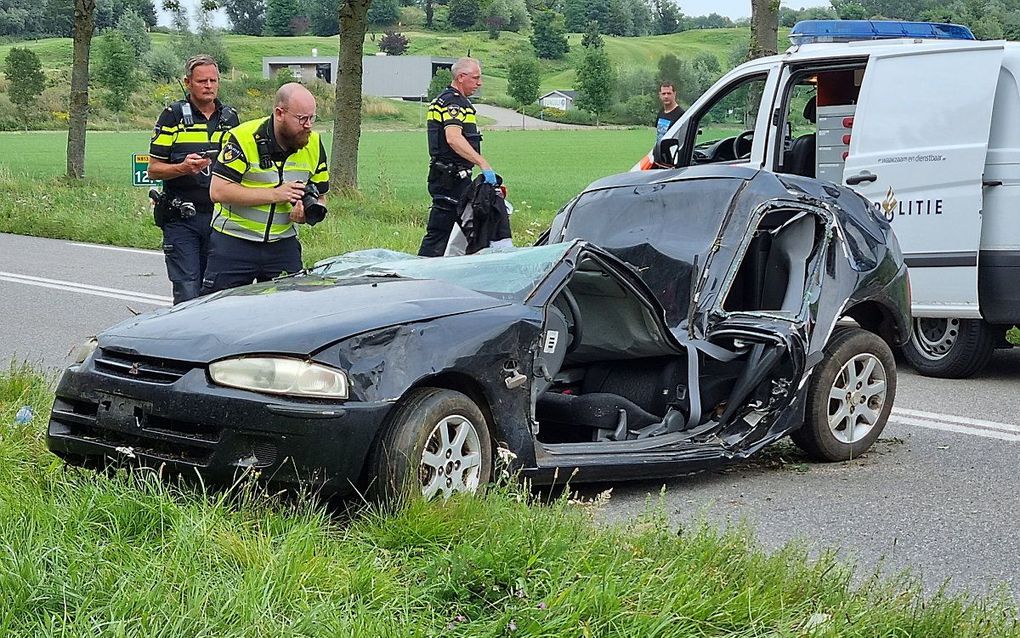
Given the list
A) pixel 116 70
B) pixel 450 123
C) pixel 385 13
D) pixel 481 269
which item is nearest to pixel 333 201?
pixel 450 123

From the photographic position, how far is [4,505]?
13.9ft

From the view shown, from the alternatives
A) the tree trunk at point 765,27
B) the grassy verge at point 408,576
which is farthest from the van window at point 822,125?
the grassy verge at point 408,576

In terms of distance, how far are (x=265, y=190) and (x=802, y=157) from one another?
4.89m

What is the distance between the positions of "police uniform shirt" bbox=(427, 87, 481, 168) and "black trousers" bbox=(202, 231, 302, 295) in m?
4.11

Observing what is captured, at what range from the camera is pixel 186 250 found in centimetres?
764

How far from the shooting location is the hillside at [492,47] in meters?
132

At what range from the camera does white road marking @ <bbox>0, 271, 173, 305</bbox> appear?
1120 cm

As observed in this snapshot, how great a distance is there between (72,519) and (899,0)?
44416 mm

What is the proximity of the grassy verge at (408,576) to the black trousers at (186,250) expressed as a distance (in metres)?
3.36

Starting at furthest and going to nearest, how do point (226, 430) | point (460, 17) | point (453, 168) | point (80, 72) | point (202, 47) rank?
point (460, 17), point (202, 47), point (80, 72), point (453, 168), point (226, 430)

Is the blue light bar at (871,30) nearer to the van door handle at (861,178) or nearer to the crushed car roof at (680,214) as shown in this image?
the van door handle at (861,178)

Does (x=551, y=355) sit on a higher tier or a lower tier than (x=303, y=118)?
lower

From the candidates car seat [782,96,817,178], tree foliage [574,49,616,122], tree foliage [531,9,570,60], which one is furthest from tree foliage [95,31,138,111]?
tree foliage [531,9,570,60]

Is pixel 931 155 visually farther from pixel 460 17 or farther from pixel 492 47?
pixel 460 17
